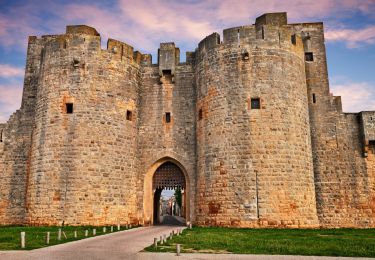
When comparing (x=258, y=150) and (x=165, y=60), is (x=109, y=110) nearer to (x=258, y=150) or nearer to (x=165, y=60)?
(x=165, y=60)

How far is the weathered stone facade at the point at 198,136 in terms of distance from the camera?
1667cm

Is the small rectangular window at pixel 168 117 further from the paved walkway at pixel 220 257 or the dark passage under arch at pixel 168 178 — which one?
the paved walkway at pixel 220 257

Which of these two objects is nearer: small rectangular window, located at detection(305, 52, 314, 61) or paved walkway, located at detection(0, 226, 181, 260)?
paved walkway, located at detection(0, 226, 181, 260)

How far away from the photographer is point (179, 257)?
7.71m

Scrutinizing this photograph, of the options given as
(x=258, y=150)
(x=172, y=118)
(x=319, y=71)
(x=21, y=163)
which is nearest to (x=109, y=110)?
(x=172, y=118)

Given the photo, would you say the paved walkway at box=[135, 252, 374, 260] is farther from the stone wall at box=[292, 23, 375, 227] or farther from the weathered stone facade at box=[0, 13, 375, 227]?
the stone wall at box=[292, 23, 375, 227]

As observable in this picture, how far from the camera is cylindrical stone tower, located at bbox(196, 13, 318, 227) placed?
53.0 ft

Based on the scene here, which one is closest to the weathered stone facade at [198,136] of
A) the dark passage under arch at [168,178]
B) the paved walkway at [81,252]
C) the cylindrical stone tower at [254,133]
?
the cylindrical stone tower at [254,133]

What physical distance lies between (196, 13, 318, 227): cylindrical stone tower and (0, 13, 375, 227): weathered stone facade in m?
0.05

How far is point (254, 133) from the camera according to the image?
55.0 ft

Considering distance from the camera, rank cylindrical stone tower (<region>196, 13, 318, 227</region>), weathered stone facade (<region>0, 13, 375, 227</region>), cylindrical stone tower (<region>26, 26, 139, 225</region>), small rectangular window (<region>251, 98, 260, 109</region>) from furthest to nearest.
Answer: small rectangular window (<region>251, 98, 260, 109</region>) < cylindrical stone tower (<region>26, 26, 139, 225</region>) < weathered stone facade (<region>0, 13, 375, 227</region>) < cylindrical stone tower (<region>196, 13, 318, 227</region>)

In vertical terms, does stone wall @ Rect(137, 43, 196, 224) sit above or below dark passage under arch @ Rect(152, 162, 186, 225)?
above

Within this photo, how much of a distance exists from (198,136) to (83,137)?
5.61m

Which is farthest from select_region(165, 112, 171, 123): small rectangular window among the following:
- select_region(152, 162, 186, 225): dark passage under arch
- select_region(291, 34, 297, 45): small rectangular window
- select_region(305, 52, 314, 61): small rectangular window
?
select_region(305, 52, 314, 61): small rectangular window
